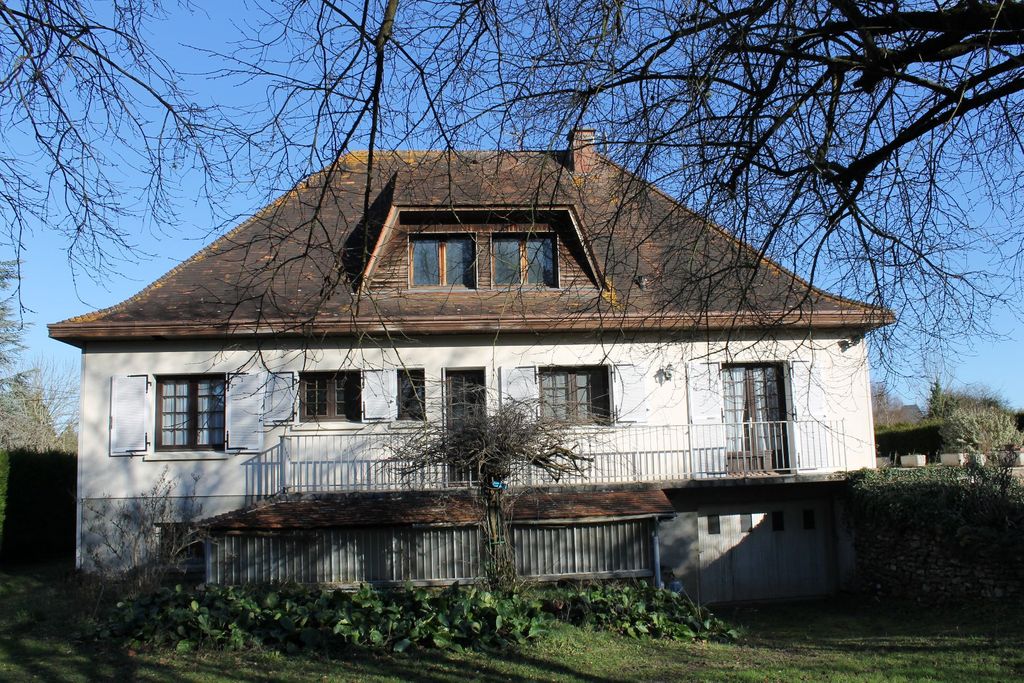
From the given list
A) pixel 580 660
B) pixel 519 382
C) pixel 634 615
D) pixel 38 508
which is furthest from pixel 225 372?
pixel 580 660

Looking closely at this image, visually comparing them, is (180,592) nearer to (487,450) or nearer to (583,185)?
(487,450)

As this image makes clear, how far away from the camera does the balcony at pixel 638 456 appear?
1467 cm

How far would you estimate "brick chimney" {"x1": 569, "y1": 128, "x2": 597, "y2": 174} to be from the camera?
6094 millimetres

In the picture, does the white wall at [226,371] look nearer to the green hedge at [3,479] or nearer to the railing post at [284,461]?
the railing post at [284,461]

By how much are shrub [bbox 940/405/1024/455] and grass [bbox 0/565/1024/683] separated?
8.28m

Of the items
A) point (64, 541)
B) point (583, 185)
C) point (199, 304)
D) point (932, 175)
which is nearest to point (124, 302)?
point (199, 304)

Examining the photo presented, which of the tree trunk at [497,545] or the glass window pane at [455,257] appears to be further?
the glass window pane at [455,257]

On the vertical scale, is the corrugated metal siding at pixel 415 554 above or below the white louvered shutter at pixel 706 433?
below

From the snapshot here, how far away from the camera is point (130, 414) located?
15227 millimetres

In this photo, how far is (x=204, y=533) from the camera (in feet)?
40.2

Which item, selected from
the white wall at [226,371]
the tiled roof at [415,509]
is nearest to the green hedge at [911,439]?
the white wall at [226,371]

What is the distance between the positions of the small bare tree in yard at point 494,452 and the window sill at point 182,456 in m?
5.44

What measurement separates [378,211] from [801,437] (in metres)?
9.25

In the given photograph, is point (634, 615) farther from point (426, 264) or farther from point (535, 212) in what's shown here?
point (426, 264)
